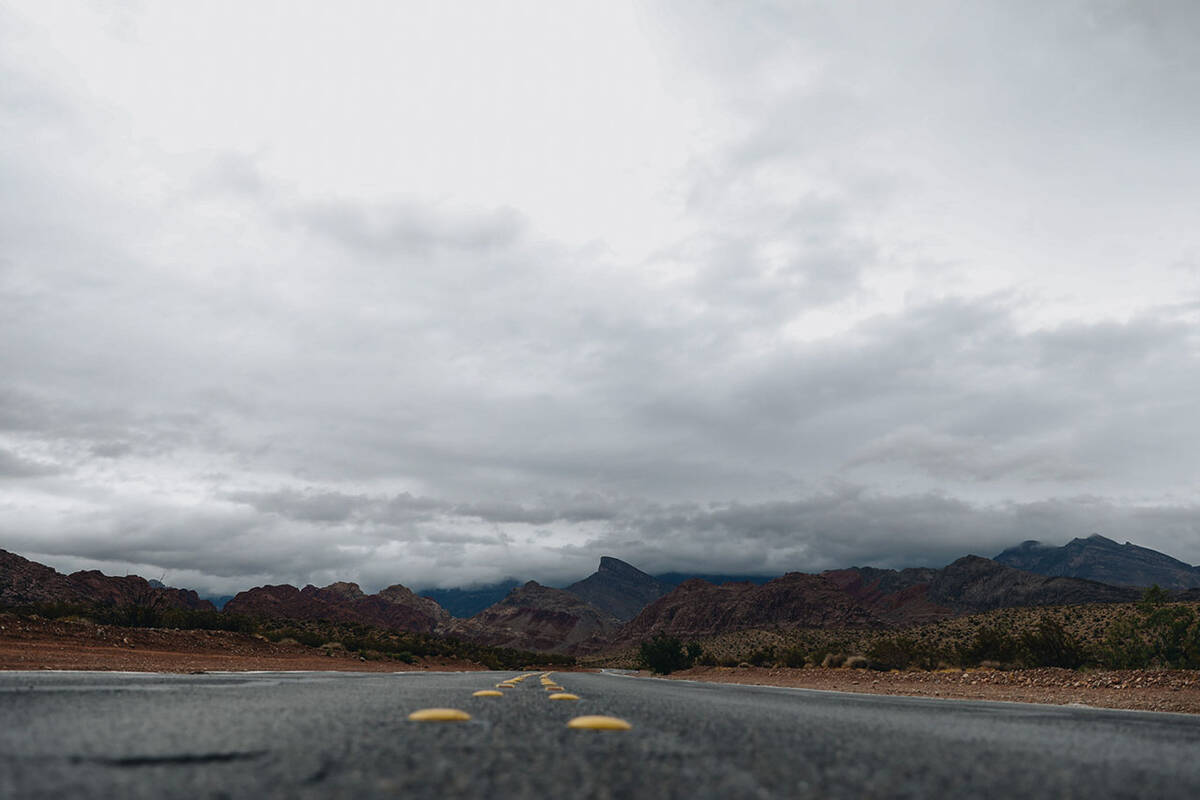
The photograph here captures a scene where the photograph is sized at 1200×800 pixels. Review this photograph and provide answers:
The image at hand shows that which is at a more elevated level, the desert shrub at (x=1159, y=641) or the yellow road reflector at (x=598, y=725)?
the yellow road reflector at (x=598, y=725)

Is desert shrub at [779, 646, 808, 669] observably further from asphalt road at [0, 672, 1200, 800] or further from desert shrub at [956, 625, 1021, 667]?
asphalt road at [0, 672, 1200, 800]

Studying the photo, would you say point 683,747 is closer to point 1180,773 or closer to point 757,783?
point 757,783

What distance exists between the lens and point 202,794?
Answer: 1.74 meters

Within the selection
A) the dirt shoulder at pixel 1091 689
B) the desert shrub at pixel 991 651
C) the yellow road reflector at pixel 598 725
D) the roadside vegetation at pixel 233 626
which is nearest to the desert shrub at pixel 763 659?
the desert shrub at pixel 991 651

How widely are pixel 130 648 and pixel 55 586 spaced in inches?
3643

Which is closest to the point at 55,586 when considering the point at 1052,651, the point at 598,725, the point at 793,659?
the point at 793,659

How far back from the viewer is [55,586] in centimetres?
9462

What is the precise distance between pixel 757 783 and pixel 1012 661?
32.9 metres

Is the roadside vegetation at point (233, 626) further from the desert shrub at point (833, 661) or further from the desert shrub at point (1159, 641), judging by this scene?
the desert shrub at point (1159, 641)

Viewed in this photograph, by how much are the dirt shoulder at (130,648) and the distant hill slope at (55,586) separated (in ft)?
135

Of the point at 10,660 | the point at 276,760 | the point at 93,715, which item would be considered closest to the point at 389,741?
the point at 276,760

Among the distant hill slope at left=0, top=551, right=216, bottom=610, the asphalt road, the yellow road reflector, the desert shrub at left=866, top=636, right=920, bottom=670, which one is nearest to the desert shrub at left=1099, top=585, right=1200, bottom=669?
the desert shrub at left=866, top=636, right=920, bottom=670

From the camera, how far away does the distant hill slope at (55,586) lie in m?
82.1

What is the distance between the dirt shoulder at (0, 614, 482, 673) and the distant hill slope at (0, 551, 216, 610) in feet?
135
